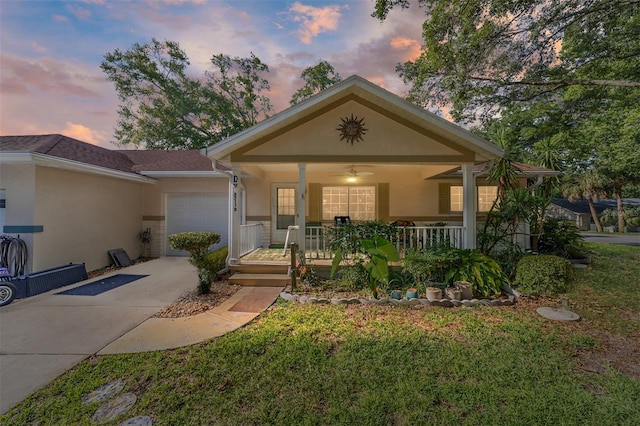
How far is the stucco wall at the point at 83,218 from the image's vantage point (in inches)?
265

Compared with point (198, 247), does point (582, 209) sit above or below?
above

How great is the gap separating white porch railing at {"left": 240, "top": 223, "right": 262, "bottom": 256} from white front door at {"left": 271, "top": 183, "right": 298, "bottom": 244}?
0.59 m

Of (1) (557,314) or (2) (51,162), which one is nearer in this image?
(1) (557,314)

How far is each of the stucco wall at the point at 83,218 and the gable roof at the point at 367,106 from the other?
4096mm

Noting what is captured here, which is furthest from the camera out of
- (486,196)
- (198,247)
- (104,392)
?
(486,196)

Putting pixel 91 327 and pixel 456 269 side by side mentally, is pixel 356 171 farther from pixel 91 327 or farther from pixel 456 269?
pixel 91 327

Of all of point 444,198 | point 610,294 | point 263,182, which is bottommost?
point 610,294

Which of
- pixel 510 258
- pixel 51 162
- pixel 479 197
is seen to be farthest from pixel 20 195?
pixel 479 197

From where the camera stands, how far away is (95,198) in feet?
26.9

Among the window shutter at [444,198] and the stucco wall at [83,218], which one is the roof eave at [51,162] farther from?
the window shutter at [444,198]

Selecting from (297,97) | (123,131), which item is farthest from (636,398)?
(123,131)

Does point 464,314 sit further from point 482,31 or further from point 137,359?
point 482,31

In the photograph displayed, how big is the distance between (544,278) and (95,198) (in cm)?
1190

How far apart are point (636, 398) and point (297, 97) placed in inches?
890
